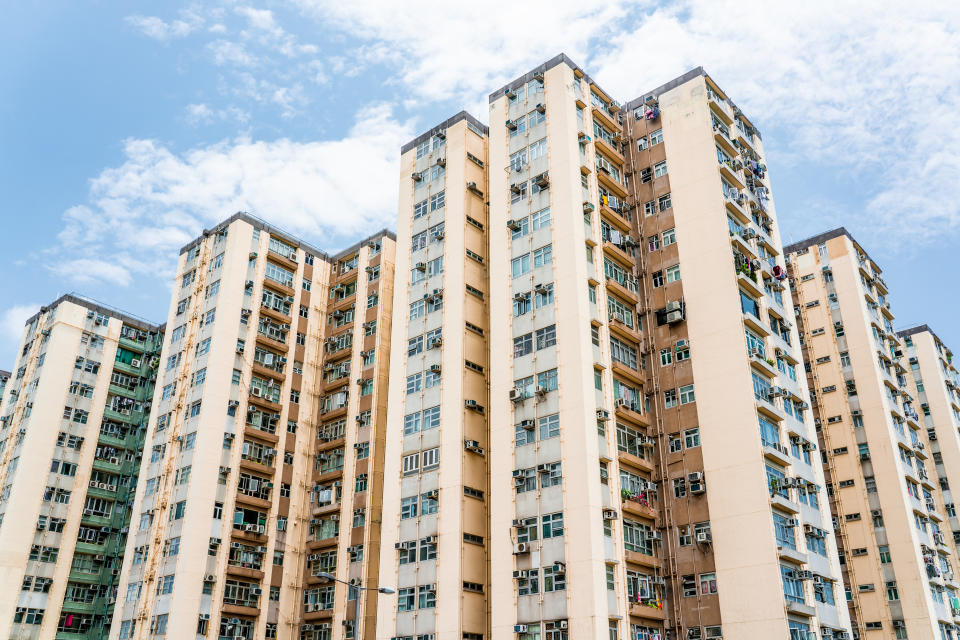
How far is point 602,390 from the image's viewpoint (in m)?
47.4

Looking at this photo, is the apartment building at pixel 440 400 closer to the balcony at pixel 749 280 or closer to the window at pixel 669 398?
the window at pixel 669 398

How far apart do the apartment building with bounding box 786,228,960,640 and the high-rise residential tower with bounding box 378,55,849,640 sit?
594 inches

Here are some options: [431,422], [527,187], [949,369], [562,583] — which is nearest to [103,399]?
[431,422]

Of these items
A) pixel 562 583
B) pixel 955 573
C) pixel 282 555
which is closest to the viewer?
pixel 562 583

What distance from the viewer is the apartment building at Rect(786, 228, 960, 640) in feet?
198

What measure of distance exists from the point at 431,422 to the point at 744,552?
18712 mm

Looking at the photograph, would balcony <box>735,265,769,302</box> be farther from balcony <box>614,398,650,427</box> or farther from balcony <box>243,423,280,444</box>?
balcony <box>243,423,280,444</box>

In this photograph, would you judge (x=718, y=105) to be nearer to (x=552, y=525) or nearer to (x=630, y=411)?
(x=630, y=411)

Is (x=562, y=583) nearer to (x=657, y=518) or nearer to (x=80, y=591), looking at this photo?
(x=657, y=518)

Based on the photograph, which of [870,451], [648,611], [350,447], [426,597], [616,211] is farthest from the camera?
[870,451]

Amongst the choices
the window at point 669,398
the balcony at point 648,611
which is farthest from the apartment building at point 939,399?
the balcony at point 648,611

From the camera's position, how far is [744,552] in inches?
1746

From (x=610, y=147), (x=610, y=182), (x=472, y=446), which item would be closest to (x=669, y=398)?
(x=472, y=446)

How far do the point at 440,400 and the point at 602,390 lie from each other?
9980 mm
